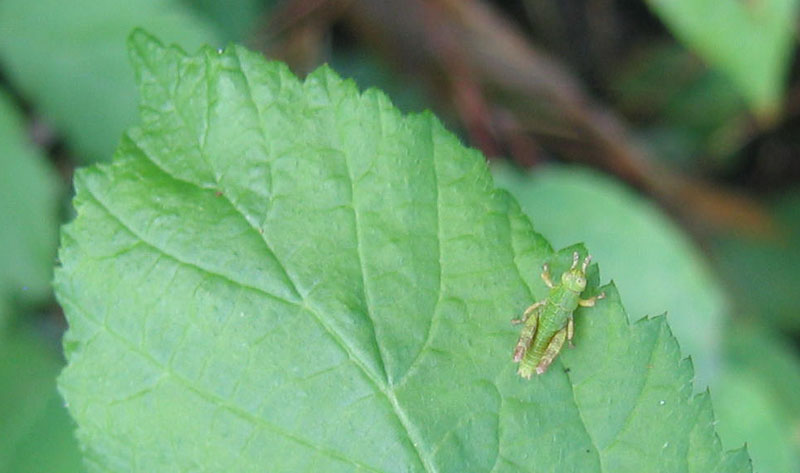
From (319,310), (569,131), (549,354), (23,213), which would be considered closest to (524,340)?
(549,354)

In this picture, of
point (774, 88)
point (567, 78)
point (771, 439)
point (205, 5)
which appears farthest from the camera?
point (567, 78)

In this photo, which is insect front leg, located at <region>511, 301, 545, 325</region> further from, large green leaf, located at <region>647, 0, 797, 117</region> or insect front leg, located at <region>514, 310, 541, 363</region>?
large green leaf, located at <region>647, 0, 797, 117</region>

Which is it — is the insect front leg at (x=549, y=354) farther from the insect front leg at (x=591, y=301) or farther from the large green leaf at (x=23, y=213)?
the large green leaf at (x=23, y=213)

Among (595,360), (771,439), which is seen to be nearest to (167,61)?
(595,360)

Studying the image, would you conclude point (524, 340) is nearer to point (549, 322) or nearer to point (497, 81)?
point (549, 322)

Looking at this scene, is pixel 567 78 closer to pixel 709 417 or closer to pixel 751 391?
pixel 751 391

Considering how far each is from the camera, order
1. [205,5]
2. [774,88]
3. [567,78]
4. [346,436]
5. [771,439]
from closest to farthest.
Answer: [346,436] < [771,439] < [774,88] < [205,5] < [567,78]
